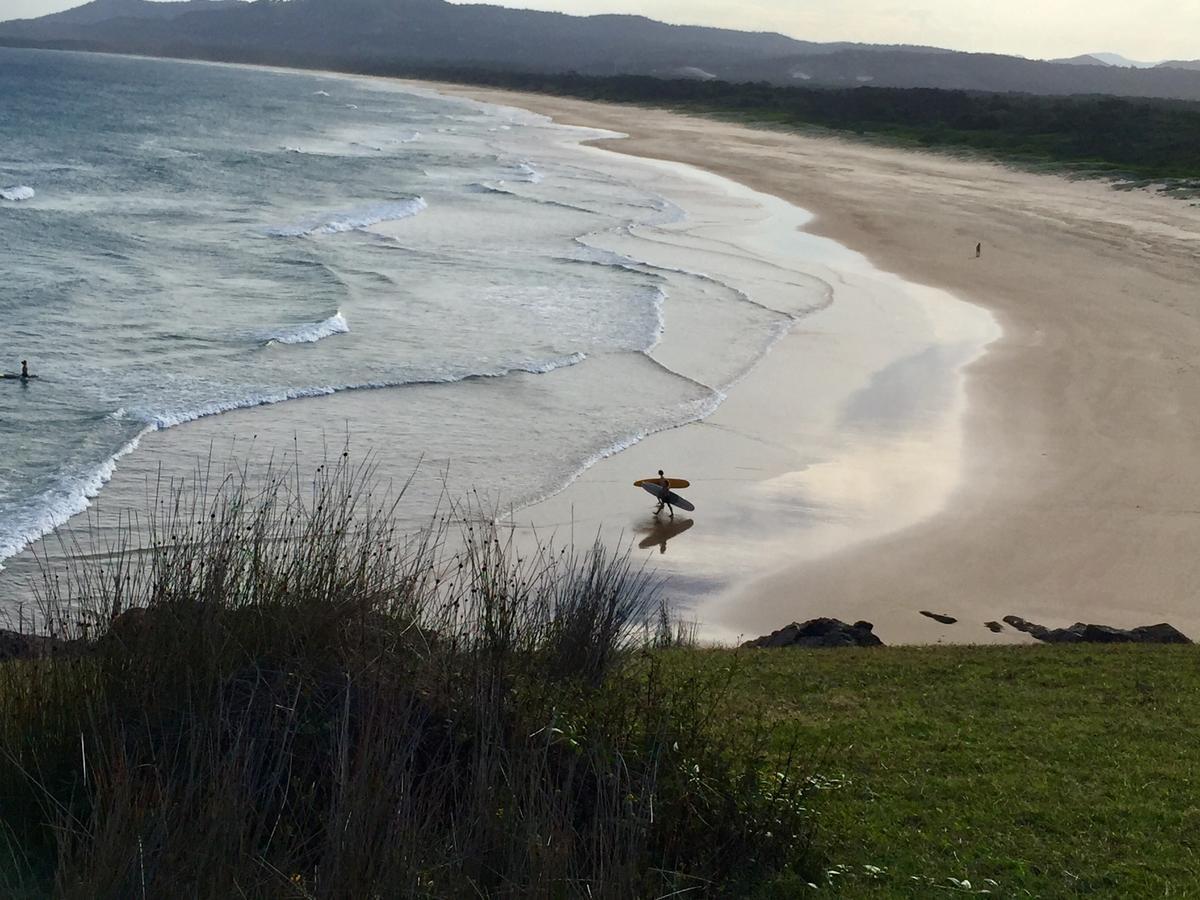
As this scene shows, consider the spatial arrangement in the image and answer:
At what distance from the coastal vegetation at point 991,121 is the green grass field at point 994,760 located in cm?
4132

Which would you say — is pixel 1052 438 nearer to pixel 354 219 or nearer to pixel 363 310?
pixel 363 310

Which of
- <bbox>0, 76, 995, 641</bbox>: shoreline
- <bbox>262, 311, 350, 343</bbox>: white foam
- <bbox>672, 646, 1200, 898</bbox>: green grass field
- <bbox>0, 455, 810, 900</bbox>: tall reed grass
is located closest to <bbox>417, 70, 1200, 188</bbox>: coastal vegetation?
<bbox>0, 76, 995, 641</bbox>: shoreline

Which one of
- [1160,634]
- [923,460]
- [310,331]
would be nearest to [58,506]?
[310,331]

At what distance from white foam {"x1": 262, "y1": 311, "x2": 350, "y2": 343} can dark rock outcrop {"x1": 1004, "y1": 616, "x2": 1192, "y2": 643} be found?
47.9 feet

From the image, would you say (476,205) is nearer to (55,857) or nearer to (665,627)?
(665,627)

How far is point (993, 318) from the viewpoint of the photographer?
25.7 meters

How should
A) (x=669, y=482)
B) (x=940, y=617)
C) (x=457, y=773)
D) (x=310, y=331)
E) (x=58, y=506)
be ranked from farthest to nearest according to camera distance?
1. (x=310, y=331)
2. (x=669, y=482)
3. (x=58, y=506)
4. (x=940, y=617)
5. (x=457, y=773)

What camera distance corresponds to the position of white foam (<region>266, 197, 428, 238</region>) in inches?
1378

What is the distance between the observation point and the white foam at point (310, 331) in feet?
71.9

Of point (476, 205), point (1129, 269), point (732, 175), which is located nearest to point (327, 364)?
point (1129, 269)

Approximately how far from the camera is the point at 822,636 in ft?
34.1

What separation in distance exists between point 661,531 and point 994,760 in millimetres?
6703

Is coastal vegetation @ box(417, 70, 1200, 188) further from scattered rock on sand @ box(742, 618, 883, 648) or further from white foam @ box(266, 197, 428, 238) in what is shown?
scattered rock on sand @ box(742, 618, 883, 648)

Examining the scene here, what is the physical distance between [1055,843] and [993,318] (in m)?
20.8
